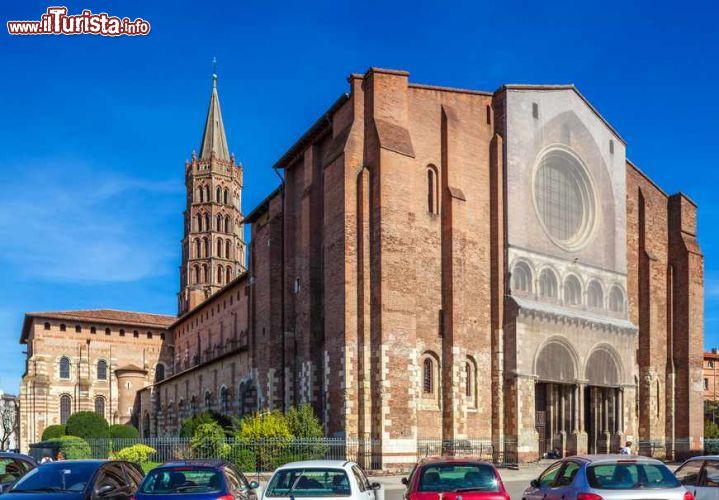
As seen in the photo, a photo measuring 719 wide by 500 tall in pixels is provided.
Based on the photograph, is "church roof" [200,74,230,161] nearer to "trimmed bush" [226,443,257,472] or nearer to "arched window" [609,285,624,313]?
"arched window" [609,285,624,313]

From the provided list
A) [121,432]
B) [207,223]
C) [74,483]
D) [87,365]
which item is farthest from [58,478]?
[207,223]

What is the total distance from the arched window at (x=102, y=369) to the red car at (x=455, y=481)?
63232mm

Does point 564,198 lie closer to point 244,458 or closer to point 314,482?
point 244,458

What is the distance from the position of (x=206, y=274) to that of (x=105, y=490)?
233ft

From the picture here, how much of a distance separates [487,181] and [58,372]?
48.4 m

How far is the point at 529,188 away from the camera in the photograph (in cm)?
3544

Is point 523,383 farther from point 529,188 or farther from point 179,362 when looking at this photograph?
point 179,362

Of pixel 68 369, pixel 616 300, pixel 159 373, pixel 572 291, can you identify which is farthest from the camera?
pixel 159 373

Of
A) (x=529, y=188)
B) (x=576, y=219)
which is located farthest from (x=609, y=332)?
(x=529, y=188)

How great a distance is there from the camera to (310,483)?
39.1 ft

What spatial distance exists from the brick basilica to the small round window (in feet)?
0.30

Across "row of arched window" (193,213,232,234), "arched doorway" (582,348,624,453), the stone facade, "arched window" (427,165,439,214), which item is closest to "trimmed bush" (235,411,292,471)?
"arched window" (427,165,439,214)

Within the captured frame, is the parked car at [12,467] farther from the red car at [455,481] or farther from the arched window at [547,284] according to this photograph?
the arched window at [547,284]

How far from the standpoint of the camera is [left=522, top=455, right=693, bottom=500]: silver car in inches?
428
